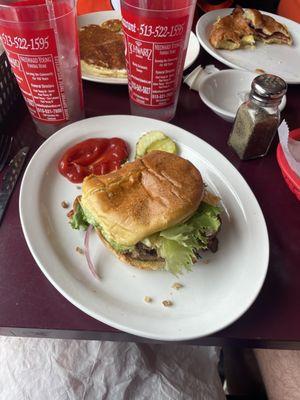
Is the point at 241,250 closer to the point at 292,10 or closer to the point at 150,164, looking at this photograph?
the point at 150,164

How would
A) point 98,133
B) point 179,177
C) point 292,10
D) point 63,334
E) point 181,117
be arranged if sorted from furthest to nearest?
point 292,10
point 181,117
point 98,133
point 179,177
point 63,334

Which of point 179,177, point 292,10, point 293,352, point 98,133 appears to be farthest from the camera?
point 292,10

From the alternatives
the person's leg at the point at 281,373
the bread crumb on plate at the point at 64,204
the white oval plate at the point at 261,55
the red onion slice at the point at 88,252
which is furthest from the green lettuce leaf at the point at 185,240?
the white oval plate at the point at 261,55

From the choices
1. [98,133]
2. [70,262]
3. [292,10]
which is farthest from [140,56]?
[292,10]

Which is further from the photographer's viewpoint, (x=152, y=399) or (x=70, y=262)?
(x=152, y=399)

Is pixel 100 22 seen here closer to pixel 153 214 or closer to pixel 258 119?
pixel 258 119

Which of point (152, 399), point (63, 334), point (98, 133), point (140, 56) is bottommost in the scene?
point (152, 399)

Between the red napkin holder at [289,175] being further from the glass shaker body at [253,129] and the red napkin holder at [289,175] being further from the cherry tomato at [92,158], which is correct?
the cherry tomato at [92,158]
